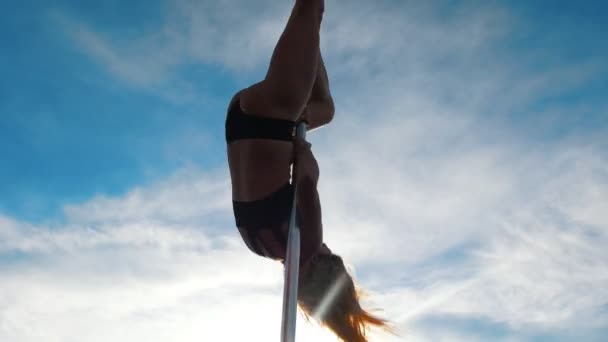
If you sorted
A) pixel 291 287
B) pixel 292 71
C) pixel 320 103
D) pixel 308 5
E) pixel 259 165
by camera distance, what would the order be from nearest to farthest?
pixel 291 287
pixel 292 71
pixel 308 5
pixel 259 165
pixel 320 103

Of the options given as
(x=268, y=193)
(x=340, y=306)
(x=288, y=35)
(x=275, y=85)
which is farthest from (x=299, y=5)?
(x=340, y=306)

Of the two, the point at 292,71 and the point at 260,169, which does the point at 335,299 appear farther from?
the point at 292,71

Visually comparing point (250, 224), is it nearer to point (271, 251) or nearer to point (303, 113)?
point (271, 251)

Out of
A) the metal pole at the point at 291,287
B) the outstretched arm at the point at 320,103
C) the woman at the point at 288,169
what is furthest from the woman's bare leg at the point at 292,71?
the metal pole at the point at 291,287

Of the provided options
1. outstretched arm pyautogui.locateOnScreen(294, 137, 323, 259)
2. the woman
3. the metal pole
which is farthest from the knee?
the metal pole

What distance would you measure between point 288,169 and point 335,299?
0.95 meters

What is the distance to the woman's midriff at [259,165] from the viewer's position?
4.39 m

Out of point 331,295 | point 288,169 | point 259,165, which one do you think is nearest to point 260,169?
point 259,165

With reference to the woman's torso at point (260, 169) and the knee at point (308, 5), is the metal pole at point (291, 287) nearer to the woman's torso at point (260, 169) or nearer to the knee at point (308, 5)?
the woman's torso at point (260, 169)

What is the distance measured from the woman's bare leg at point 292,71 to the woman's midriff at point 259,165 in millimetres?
209

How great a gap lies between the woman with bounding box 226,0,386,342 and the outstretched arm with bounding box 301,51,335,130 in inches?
0.9

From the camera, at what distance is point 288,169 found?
447 centimetres

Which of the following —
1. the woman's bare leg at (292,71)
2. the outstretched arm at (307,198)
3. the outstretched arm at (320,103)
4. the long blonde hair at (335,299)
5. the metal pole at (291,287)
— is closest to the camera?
the metal pole at (291,287)

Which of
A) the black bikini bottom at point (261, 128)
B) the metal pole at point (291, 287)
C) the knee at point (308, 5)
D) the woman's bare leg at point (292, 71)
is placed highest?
the knee at point (308, 5)
